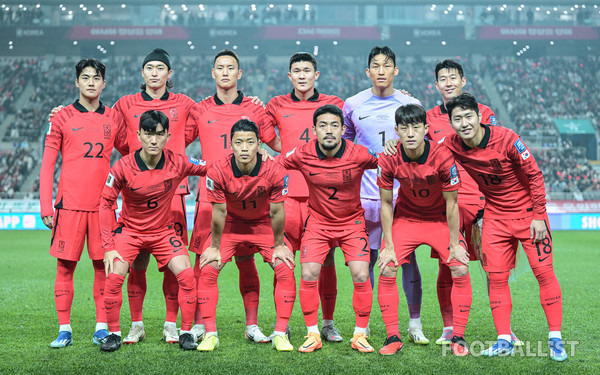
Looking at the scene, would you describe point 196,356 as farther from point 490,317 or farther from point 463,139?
point 490,317

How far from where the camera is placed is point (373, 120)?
18.6ft

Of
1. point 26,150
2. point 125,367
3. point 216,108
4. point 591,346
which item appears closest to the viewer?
point 125,367

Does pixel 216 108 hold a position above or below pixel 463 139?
above

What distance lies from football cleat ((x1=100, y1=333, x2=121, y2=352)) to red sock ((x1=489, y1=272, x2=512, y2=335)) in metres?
3.14

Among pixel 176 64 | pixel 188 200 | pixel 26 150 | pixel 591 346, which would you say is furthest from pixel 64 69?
pixel 591 346

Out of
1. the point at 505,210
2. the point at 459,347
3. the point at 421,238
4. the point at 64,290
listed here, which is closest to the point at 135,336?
the point at 64,290

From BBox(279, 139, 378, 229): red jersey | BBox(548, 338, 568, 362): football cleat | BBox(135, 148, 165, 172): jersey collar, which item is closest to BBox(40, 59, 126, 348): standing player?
BBox(135, 148, 165, 172): jersey collar

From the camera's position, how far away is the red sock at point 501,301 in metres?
4.73

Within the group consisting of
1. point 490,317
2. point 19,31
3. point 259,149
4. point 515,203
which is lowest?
point 490,317

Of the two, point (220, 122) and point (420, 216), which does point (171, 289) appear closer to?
point (220, 122)

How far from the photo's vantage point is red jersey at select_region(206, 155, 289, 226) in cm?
496

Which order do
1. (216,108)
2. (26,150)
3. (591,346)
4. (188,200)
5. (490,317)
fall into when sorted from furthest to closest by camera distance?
1. (26,150)
2. (188,200)
3. (490,317)
4. (216,108)
5. (591,346)

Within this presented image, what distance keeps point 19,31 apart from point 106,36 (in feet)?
16.1

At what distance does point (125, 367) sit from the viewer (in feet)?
14.1
